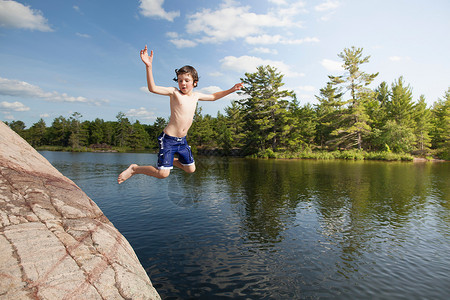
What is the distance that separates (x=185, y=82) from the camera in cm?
438

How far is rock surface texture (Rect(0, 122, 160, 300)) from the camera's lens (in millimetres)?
2945

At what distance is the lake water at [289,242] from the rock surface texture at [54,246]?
2.14 m

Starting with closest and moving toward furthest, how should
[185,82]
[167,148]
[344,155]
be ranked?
[185,82] < [167,148] < [344,155]

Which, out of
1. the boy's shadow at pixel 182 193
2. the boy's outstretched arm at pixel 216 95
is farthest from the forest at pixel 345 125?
the boy's outstretched arm at pixel 216 95

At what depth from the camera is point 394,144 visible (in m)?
42.3

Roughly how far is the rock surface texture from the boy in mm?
1150

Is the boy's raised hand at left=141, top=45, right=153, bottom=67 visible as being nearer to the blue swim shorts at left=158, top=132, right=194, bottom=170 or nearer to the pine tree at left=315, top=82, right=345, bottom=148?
the blue swim shorts at left=158, top=132, right=194, bottom=170

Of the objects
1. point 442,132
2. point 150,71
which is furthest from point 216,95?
point 442,132

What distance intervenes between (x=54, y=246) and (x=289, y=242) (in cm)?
654

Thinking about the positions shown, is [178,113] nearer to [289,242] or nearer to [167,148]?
[167,148]

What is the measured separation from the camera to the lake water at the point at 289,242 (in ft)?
18.4

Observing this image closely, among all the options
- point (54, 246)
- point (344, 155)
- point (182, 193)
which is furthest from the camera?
point (344, 155)

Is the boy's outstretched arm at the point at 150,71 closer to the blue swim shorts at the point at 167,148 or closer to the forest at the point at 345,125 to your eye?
the blue swim shorts at the point at 167,148

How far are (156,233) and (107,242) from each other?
481 centimetres
